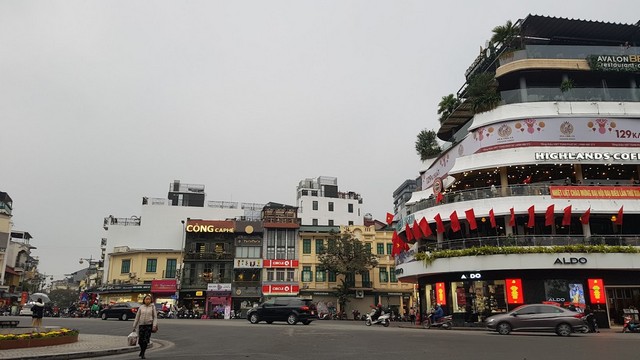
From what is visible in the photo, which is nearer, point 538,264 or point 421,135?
point 538,264

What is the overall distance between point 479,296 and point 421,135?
19.6 meters

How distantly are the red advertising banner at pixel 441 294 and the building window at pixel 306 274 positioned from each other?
25699 mm

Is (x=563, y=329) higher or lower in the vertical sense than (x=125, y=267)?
lower

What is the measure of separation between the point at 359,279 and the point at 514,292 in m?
29.3

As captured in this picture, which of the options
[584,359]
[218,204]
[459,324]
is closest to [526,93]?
[459,324]

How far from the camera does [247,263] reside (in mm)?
58469

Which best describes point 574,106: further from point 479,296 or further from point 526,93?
point 479,296

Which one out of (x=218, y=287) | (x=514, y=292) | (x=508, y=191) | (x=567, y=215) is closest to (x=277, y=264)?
(x=218, y=287)

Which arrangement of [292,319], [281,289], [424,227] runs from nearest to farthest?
[292,319], [424,227], [281,289]

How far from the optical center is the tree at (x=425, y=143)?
46.6m

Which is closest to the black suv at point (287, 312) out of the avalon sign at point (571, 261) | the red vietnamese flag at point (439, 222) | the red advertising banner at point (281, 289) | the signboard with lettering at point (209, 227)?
the red vietnamese flag at point (439, 222)

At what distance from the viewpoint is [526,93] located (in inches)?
1391

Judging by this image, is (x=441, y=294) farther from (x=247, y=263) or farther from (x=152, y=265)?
(x=152, y=265)

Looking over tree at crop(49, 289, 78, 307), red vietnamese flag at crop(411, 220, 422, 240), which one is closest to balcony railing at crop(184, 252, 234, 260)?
red vietnamese flag at crop(411, 220, 422, 240)
